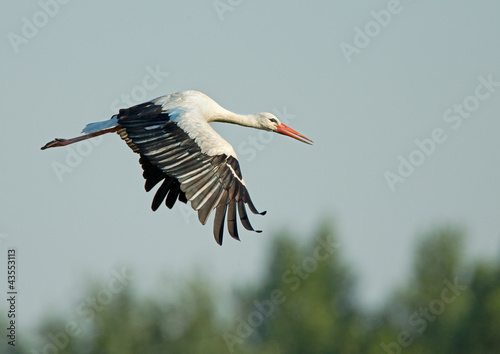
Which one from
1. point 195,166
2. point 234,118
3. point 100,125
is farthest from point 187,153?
point 234,118

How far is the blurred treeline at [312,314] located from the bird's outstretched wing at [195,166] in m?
18.8

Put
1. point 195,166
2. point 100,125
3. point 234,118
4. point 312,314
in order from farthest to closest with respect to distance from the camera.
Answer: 1. point 312,314
2. point 234,118
3. point 100,125
4. point 195,166

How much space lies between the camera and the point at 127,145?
43.0ft

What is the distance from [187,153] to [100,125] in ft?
6.40

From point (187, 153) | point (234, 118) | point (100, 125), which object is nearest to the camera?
point (187, 153)

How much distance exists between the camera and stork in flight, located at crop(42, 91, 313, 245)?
10.9m

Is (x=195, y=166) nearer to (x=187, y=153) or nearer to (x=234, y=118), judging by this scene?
(x=187, y=153)

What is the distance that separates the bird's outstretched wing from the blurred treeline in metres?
18.8

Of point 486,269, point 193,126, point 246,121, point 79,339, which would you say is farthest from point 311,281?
point 193,126

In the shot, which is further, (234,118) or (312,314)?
(312,314)

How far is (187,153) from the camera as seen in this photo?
1122cm

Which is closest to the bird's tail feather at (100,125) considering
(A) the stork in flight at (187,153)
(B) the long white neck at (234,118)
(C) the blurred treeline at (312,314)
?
(A) the stork in flight at (187,153)

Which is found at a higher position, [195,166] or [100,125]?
[100,125]

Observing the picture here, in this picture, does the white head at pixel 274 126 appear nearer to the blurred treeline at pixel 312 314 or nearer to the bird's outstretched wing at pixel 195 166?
the bird's outstretched wing at pixel 195 166
